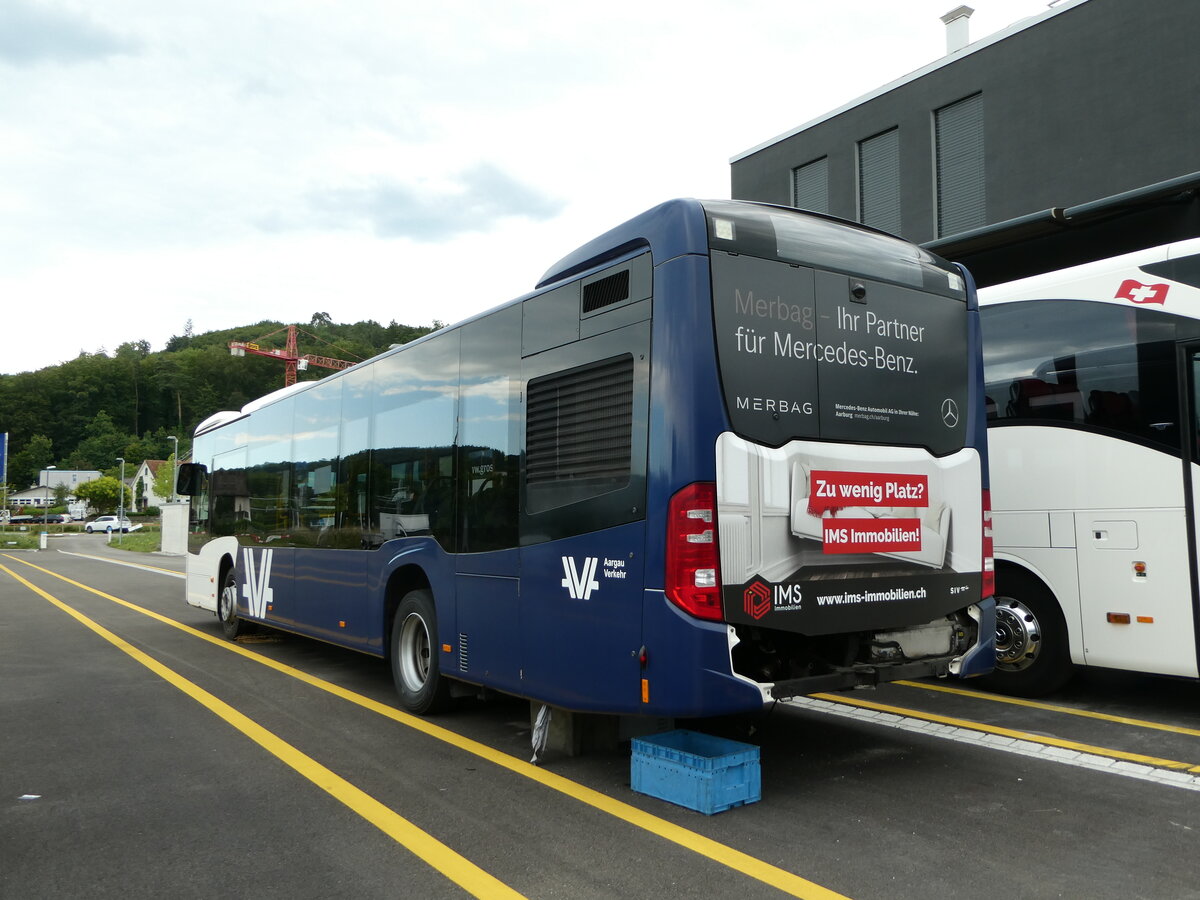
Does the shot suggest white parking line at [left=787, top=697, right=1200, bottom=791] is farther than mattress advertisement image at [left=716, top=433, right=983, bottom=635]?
Yes

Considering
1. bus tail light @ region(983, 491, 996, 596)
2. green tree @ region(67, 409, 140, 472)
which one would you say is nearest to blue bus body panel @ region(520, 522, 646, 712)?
bus tail light @ region(983, 491, 996, 596)

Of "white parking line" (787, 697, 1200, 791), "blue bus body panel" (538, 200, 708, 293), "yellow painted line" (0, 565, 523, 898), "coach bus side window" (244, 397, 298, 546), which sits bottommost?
"yellow painted line" (0, 565, 523, 898)

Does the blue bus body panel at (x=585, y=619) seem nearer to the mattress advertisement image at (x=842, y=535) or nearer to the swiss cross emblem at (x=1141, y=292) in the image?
the mattress advertisement image at (x=842, y=535)

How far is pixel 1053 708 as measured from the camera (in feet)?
22.7

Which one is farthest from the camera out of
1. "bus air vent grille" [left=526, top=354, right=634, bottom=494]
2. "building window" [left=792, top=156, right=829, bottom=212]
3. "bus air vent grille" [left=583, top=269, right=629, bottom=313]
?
"building window" [left=792, top=156, right=829, bottom=212]

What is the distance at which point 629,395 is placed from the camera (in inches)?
193

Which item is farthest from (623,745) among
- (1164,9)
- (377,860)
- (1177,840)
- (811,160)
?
(811,160)

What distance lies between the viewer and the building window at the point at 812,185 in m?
21.2

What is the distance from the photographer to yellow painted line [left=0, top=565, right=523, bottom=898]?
12.7 feet

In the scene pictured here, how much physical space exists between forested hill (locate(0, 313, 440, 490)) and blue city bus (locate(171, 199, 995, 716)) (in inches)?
4531

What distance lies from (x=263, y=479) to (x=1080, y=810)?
29.9 ft

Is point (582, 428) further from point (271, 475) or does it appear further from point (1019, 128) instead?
point (1019, 128)

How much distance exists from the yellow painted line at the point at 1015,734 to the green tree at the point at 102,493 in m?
115

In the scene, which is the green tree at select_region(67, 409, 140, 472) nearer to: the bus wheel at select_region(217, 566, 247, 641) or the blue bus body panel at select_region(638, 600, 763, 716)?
the bus wheel at select_region(217, 566, 247, 641)
